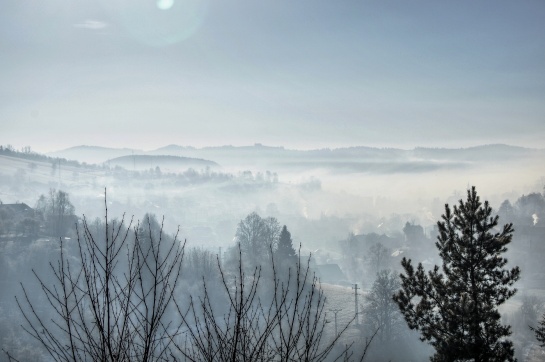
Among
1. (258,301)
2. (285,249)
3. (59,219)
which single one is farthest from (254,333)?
(59,219)

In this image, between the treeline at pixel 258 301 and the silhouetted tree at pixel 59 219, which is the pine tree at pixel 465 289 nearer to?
the treeline at pixel 258 301

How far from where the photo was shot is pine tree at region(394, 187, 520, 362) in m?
13.0

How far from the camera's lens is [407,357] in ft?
142

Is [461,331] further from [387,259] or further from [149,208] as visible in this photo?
[149,208]

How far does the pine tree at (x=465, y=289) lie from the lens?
42.8ft

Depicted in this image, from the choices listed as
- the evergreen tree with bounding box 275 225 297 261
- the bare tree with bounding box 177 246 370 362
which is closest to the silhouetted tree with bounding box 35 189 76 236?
the evergreen tree with bounding box 275 225 297 261

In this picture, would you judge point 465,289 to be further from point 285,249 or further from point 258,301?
point 285,249

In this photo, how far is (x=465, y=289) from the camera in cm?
1359

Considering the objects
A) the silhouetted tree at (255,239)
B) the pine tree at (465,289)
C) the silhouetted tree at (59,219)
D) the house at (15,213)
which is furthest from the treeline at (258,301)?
the house at (15,213)

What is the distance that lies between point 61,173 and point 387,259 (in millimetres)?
153197

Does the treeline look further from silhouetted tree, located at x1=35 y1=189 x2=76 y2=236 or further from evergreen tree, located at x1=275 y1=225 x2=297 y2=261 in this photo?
silhouetted tree, located at x1=35 y1=189 x2=76 y2=236

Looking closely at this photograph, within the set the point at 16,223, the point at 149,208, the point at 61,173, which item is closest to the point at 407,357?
the point at 16,223

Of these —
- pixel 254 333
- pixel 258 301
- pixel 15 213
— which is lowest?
pixel 258 301

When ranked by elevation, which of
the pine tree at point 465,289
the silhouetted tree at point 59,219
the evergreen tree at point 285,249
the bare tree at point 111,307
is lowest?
the evergreen tree at point 285,249
